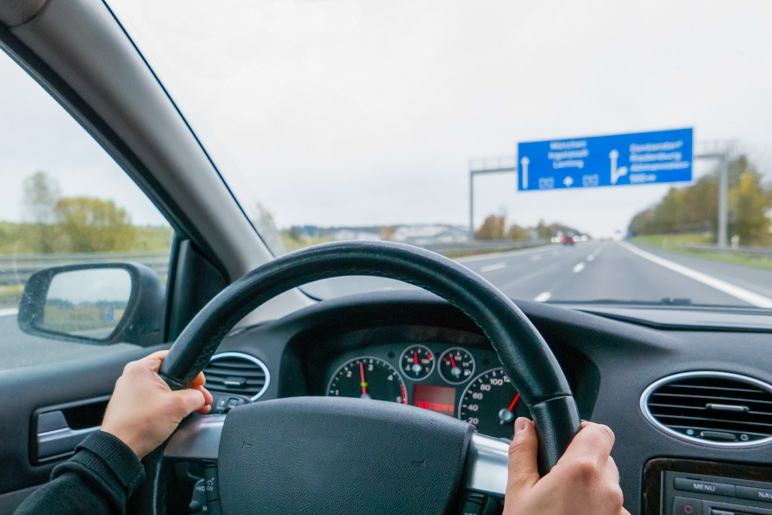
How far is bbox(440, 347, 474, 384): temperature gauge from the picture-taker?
94.1 inches

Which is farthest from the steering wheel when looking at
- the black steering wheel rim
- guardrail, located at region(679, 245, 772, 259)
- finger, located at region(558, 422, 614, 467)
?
guardrail, located at region(679, 245, 772, 259)

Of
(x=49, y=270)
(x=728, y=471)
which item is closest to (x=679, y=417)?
(x=728, y=471)

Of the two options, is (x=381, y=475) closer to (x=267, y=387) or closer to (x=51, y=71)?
(x=267, y=387)

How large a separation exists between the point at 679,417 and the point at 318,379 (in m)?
1.48

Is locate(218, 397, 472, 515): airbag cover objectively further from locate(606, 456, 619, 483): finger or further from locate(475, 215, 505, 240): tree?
locate(475, 215, 505, 240): tree

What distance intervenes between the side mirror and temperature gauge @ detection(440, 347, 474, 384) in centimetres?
145

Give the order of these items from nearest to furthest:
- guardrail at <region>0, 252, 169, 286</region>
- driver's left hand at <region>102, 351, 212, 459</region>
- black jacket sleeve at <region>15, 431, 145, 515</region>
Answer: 1. black jacket sleeve at <region>15, 431, 145, 515</region>
2. driver's left hand at <region>102, 351, 212, 459</region>
3. guardrail at <region>0, 252, 169, 286</region>

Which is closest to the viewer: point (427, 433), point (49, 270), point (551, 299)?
point (427, 433)

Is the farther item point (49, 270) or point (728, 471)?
point (49, 270)

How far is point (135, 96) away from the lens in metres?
2.09

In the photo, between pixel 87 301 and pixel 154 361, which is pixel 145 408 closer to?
pixel 154 361

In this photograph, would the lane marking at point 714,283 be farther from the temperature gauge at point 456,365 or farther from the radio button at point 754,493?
the temperature gauge at point 456,365

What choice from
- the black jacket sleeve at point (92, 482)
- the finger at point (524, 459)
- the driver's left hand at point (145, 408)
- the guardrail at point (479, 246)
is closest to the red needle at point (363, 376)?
the guardrail at point (479, 246)

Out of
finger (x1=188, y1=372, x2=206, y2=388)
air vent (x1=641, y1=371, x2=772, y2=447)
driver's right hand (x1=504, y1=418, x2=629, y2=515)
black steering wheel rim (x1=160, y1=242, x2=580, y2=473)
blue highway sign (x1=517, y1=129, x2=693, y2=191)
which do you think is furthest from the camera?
blue highway sign (x1=517, y1=129, x2=693, y2=191)
